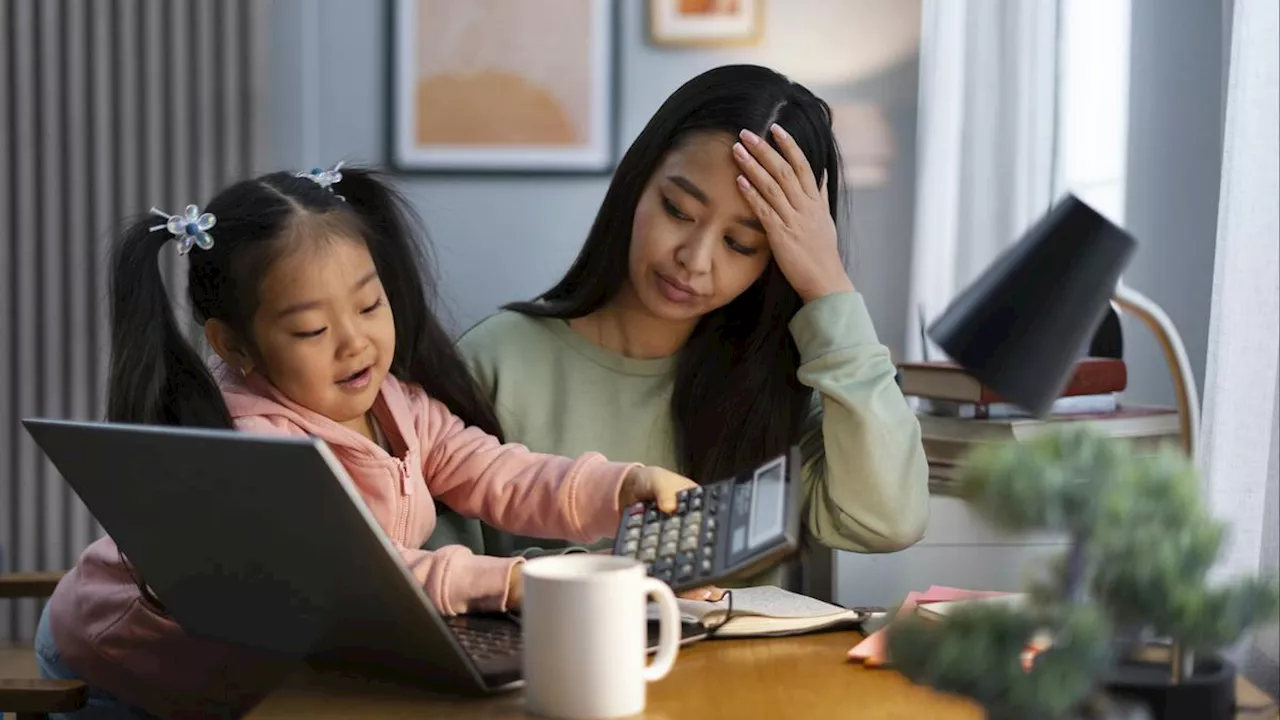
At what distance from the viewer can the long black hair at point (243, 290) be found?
114cm

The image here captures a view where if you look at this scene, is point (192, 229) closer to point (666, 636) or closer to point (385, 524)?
point (385, 524)

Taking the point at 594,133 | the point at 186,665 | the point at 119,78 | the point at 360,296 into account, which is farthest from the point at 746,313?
the point at 119,78

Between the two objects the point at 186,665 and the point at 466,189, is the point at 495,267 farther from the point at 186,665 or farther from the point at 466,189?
the point at 186,665

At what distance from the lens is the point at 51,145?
115 inches

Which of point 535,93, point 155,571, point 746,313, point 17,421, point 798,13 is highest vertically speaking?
point 798,13

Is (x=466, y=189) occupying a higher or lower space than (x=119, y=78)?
lower

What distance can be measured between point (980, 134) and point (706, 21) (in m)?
0.64

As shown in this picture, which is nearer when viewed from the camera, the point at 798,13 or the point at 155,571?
the point at 155,571

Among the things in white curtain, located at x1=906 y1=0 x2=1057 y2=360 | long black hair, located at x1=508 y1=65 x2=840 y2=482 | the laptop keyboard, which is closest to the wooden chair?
the laptop keyboard

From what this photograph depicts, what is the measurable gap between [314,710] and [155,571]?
188 millimetres

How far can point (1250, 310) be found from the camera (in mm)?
1508

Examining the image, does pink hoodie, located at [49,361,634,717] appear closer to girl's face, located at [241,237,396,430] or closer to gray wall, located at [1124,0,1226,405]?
girl's face, located at [241,237,396,430]

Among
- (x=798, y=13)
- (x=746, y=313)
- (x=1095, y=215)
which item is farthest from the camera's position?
(x=798, y=13)

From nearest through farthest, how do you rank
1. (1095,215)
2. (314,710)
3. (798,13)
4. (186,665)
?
(1095,215), (314,710), (186,665), (798,13)
